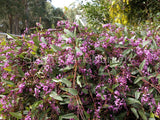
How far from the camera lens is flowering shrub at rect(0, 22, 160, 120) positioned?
3.02 ft

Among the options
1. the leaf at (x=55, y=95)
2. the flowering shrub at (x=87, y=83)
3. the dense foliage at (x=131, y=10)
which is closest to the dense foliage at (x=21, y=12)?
the dense foliage at (x=131, y=10)

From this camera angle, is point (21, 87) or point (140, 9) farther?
point (140, 9)

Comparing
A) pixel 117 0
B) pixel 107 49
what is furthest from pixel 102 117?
pixel 117 0

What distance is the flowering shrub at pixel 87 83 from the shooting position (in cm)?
92

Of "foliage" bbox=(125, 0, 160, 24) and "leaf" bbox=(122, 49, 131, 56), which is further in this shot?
"foliage" bbox=(125, 0, 160, 24)

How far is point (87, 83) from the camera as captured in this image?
0.95 meters

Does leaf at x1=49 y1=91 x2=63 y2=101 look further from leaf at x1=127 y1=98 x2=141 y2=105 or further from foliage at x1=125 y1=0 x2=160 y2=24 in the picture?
foliage at x1=125 y1=0 x2=160 y2=24

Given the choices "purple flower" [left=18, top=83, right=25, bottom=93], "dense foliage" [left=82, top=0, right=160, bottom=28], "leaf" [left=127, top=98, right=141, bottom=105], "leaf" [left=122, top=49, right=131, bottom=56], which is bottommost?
"leaf" [left=127, top=98, right=141, bottom=105]

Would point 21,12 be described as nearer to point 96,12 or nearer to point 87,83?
point 96,12

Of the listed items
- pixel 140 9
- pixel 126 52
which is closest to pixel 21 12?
pixel 140 9

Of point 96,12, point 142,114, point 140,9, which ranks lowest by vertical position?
point 142,114

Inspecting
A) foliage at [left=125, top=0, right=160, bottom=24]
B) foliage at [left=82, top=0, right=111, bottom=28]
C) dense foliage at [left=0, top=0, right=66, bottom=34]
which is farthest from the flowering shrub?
dense foliage at [left=0, top=0, right=66, bottom=34]

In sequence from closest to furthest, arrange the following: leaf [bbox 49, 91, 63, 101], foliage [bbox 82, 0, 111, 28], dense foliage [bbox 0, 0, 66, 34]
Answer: leaf [bbox 49, 91, 63, 101]
foliage [bbox 82, 0, 111, 28]
dense foliage [bbox 0, 0, 66, 34]

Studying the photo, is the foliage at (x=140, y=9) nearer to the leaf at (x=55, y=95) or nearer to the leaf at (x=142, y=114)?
the leaf at (x=142, y=114)
